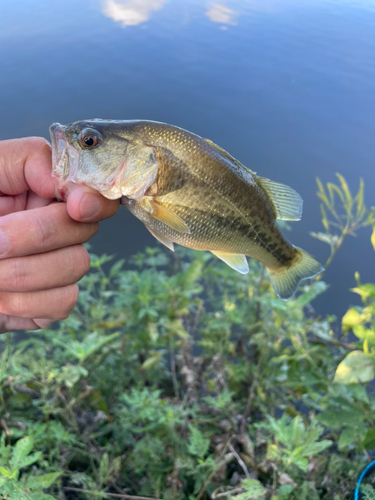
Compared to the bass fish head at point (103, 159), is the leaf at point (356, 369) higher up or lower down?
lower down

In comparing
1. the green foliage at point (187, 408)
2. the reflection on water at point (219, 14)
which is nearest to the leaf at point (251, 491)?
the green foliage at point (187, 408)

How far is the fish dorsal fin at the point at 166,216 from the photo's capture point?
1.11 meters

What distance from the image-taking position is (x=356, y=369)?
137cm

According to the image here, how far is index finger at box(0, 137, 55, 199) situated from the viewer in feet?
3.97

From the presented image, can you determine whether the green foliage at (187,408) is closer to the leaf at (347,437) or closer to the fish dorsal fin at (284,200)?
the leaf at (347,437)

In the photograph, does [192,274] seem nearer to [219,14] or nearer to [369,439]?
[369,439]

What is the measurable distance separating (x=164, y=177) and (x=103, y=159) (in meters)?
0.22

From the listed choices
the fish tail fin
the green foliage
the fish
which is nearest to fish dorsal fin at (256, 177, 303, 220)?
the fish

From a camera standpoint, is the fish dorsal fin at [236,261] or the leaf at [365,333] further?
the leaf at [365,333]

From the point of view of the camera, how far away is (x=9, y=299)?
118 cm

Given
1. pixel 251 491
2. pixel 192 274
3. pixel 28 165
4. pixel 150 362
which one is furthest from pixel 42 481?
pixel 192 274

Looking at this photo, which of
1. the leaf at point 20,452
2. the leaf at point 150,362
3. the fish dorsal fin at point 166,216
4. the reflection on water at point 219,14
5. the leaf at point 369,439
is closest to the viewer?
the leaf at point 20,452

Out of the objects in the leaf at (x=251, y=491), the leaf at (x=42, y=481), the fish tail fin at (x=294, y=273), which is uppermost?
the fish tail fin at (x=294, y=273)

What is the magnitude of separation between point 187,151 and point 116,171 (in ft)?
0.84
